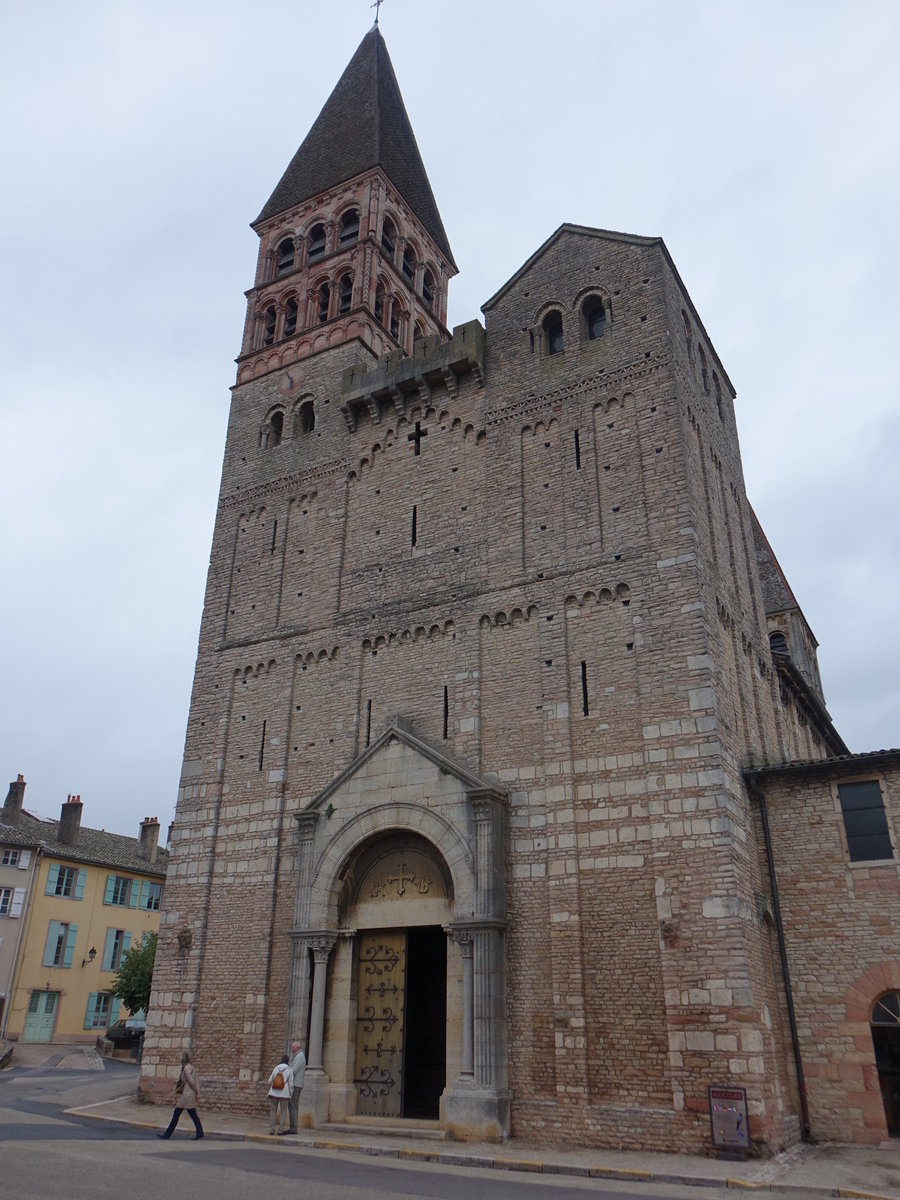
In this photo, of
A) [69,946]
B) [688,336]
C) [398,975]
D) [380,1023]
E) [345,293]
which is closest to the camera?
[380,1023]

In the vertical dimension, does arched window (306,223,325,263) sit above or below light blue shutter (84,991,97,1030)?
above

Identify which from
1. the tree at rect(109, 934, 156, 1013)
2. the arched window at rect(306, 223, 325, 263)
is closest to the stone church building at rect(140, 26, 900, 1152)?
the arched window at rect(306, 223, 325, 263)

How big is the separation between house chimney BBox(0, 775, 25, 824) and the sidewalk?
80.0 ft

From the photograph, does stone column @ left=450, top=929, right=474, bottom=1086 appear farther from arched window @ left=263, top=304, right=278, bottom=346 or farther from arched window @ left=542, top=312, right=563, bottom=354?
arched window @ left=263, top=304, right=278, bottom=346

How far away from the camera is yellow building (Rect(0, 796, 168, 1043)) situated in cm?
3450

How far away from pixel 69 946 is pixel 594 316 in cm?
3203

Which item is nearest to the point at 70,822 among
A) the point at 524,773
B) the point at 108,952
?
the point at 108,952

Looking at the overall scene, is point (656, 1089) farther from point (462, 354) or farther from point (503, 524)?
point (462, 354)

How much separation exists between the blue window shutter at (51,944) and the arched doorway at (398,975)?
78.0 feet

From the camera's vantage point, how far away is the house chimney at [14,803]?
37.9 m

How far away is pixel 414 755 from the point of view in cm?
1736

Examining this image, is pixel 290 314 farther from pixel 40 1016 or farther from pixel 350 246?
pixel 40 1016

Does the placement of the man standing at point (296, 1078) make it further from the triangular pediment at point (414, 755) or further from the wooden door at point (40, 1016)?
the wooden door at point (40, 1016)

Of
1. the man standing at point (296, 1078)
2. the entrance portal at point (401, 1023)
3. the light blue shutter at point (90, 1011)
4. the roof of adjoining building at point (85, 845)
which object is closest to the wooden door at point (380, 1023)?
the entrance portal at point (401, 1023)
